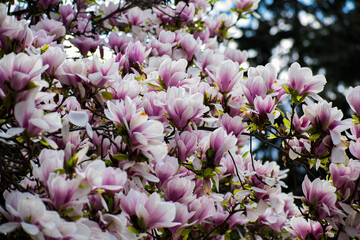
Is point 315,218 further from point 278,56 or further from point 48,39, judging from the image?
point 278,56

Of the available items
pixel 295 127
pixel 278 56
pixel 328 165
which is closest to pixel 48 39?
pixel 295 127

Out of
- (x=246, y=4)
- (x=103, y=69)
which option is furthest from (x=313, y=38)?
(x=103, y=69)

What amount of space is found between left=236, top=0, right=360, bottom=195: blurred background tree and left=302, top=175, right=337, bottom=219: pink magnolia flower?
7006 millimetres

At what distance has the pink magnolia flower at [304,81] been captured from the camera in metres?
1.40

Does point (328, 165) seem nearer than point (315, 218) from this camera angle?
No

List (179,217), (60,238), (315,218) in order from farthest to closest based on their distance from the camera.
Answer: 1. (315,218)
2. (179,217)
3. (60,238)

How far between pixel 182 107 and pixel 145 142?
24cm

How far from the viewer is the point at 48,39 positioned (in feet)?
4.99

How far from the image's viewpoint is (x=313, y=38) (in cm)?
857

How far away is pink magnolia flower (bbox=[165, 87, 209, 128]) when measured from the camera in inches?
49.3

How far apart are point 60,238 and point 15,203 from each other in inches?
5.6

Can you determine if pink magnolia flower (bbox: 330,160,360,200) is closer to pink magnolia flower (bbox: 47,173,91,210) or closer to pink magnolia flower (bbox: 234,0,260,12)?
pink magnolia flower (bbox: 47,173,91,210)

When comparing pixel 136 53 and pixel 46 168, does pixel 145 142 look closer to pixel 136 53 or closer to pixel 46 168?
pixel 46 168

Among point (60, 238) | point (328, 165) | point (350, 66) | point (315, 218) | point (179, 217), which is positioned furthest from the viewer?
point (350, 66)
